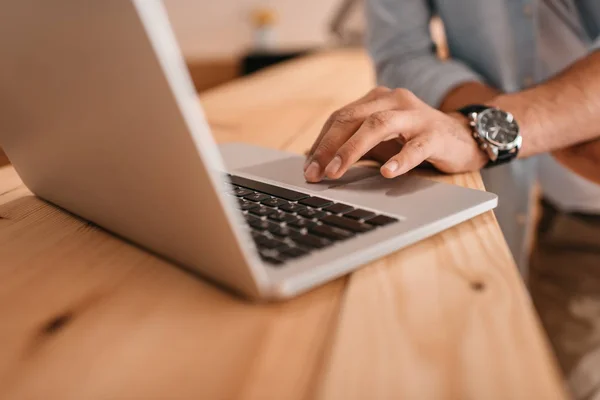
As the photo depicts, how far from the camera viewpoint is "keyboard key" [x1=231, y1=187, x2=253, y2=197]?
575 mm

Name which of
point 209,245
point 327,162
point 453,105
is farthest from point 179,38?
point 209,245

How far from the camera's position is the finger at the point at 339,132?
61cm

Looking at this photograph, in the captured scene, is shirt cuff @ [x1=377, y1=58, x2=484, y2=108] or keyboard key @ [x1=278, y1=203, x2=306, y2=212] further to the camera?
shirt cuff @ [x1=377, y1=58, x2=484, y2=108]

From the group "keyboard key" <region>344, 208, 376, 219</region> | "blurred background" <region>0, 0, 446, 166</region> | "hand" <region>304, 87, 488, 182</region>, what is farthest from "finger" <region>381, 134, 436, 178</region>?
"blurred background" <region>0, 0, 446, 166</region>

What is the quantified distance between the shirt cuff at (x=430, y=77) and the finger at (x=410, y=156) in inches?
15.5

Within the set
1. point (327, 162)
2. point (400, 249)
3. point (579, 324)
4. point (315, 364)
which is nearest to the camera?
point (315, 364)

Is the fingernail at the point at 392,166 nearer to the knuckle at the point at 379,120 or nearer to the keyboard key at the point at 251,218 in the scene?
the knuckle at the point at 379,120

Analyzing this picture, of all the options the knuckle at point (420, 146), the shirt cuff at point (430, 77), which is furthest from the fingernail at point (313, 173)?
the shirt cuff at point (430, 77)

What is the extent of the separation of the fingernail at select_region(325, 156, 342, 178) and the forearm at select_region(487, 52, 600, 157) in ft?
1.02

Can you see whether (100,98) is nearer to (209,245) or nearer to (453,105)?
(209,245)

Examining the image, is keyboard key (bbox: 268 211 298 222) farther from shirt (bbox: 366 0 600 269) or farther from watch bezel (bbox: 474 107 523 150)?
shirt (bbox: 366 0 600 269)

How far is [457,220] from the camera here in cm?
49

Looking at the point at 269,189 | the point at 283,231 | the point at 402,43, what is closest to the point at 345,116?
the point at 269,189

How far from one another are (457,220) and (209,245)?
0.77 feet
